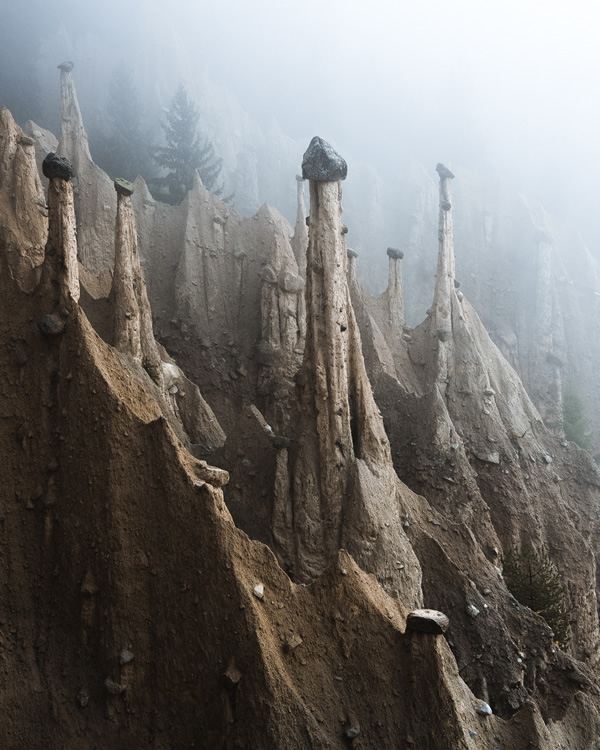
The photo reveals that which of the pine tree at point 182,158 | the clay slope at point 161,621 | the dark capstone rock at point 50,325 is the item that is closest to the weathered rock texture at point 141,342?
the dark capstone rock at point 50,325

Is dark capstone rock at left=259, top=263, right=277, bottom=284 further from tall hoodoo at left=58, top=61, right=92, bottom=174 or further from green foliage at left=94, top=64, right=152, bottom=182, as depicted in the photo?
green foliage at left=94, top=64, right=152, bottom=182

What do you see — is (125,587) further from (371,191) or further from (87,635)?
(371,191)

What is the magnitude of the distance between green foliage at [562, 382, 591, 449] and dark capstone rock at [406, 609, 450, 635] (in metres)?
29.0

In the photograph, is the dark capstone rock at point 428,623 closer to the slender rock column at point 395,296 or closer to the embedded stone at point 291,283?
the embedded stone at point 291,283

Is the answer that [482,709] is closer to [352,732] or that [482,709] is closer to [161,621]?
[352,732]

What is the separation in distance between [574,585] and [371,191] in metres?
38.5

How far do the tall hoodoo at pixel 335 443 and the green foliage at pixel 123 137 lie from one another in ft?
88.7

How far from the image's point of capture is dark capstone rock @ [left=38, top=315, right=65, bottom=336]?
8820 millimetres

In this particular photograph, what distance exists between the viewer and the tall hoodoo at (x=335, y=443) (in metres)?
10.9

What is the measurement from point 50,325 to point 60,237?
67.9 inches

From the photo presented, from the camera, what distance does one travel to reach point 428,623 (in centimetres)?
728

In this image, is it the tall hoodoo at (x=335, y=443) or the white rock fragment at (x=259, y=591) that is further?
the tall hoodoo at (x=335, y=443)

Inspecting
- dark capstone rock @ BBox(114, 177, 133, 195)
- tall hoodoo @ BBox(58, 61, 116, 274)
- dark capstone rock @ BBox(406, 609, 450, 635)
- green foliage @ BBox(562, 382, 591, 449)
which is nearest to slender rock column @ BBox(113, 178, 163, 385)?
dark capstone rock @ BBox(114, 177, 133, 195)

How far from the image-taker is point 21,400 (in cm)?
865
